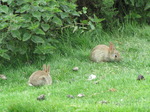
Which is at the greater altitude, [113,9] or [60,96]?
[113,9]

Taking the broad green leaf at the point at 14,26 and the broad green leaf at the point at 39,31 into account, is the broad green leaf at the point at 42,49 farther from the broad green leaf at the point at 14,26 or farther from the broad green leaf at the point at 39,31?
the broad green leaf at the point at 14,26

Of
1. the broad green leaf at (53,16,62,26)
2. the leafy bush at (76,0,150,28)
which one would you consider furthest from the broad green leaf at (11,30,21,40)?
the leafy bush at (76,0,150,28)

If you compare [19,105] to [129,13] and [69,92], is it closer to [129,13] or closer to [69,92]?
[69,92]

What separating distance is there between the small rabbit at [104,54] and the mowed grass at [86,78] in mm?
189

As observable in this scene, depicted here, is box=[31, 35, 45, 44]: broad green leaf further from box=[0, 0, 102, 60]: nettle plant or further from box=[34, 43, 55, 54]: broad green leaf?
box=[34, 43, 55, 54]: broad green leaf

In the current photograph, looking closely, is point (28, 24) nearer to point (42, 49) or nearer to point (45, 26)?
point (45, 26)

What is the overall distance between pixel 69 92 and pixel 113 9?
5203 millimetres

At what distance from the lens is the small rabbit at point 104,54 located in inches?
382

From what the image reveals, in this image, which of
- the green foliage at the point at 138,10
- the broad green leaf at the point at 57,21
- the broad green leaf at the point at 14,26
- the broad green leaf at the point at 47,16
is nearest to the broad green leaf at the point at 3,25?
the broad green leaf at the point at 14,26

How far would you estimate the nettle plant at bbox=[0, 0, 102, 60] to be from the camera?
8.73 m

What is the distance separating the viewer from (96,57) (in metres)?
9.74

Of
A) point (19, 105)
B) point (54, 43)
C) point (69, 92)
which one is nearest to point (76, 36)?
point (54, 43)

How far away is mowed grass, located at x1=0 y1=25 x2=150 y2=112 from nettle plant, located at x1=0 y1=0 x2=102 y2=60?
0.44 metres

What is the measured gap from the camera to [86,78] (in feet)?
27.7
